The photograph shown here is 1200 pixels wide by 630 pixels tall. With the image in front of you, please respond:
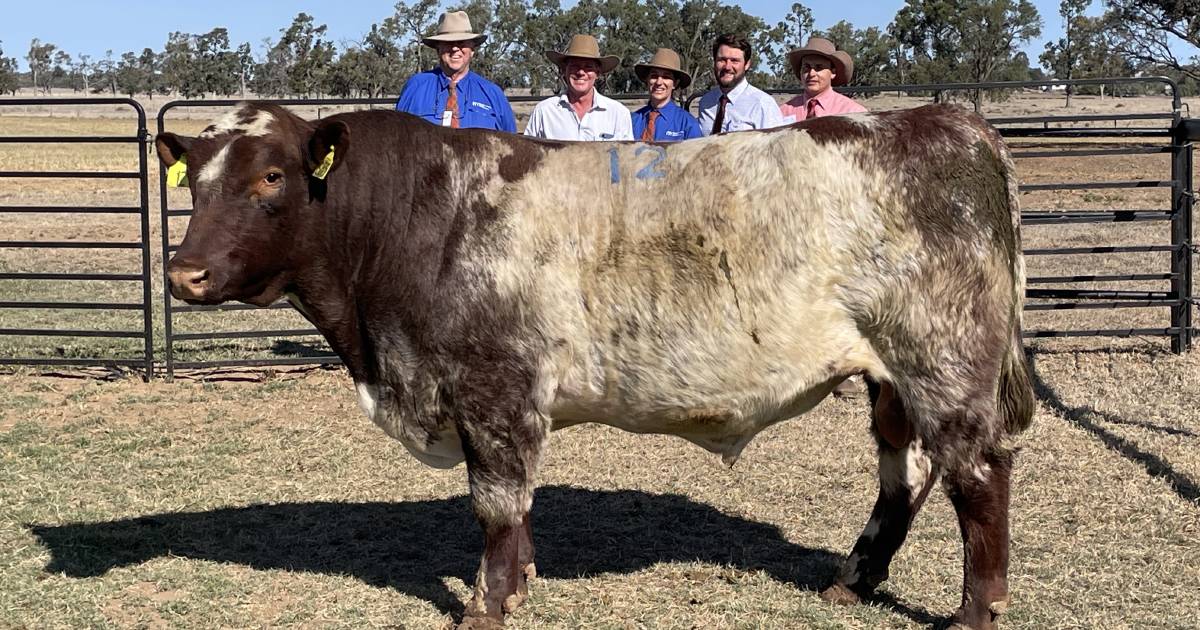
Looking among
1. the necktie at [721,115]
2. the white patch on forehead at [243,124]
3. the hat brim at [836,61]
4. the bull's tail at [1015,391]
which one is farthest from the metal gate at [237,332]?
the bull's tail at [1015,391]

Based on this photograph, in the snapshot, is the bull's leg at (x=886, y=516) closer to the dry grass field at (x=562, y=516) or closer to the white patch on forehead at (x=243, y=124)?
the dry grass field at (x=562, y=516)

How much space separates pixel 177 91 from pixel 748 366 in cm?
9773

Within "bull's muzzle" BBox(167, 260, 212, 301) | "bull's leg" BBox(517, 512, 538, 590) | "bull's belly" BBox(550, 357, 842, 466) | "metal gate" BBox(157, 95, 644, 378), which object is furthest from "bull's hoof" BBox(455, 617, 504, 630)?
"metal gate" BBox(157, 95, 644, 378)

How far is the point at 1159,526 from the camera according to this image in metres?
5.48

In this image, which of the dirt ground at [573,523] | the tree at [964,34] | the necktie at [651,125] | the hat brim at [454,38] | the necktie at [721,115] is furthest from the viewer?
the tree at [964,34]

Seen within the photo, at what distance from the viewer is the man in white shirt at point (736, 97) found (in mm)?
6930

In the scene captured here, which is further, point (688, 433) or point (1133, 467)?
point (1133, 467)

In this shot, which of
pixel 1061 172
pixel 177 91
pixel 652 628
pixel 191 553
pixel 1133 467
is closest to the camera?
pixel 652 628

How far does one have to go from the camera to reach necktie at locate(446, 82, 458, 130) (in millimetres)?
6816

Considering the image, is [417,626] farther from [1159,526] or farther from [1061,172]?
[1061,172]

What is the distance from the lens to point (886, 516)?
4773mm

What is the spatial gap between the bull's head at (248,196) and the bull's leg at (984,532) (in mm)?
2452

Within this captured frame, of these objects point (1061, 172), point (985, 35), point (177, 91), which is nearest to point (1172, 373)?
point (1061, 172)

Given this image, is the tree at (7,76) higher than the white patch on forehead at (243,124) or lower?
higher
